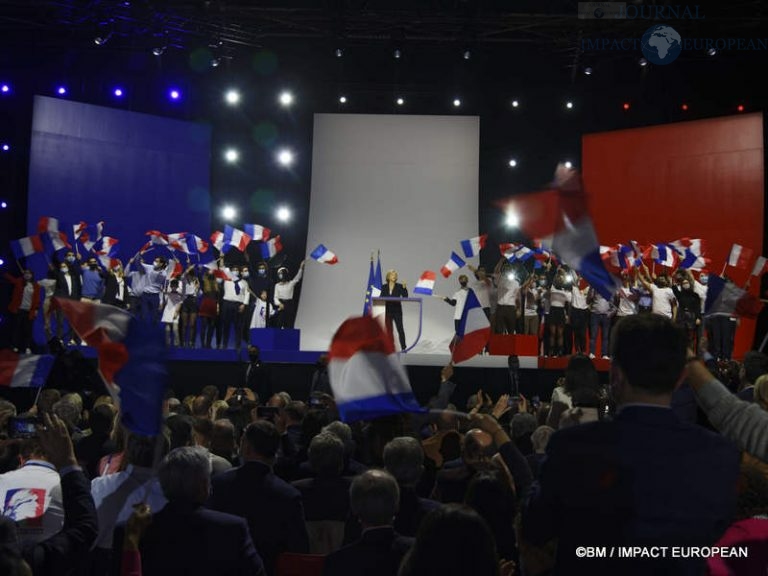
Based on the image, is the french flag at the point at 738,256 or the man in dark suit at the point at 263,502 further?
the french flag at the point at 738,256

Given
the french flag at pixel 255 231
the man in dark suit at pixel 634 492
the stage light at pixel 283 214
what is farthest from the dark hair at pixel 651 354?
the stage light at pixel 283 214

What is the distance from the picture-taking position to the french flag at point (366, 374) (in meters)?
4.23

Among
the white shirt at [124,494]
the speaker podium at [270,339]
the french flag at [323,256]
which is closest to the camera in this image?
the white shirt at [124,494]

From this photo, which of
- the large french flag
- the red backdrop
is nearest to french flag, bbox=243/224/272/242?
the red backdrop

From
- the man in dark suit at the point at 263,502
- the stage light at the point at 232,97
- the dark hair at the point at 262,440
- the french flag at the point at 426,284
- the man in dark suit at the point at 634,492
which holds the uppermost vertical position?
the stage light at the point at 232,97

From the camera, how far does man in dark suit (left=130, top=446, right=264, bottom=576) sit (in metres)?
3.00

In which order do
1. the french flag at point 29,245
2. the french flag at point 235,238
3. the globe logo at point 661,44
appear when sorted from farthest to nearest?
the french flag at point 235,238 → the globe logo at point 661,44 → the french flag at point 29,245

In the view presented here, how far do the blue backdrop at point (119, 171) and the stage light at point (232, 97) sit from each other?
1.01 m

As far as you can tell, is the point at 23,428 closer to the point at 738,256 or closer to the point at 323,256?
the point at 738,256

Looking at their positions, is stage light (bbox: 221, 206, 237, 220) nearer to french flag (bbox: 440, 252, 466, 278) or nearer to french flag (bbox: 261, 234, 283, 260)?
french flag (bbox: 261, 234, 283, 260)

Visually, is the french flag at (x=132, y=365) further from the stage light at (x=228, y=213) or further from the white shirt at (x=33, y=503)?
the stage light at (x=228, y=213)

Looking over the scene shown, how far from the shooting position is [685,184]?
18734 millimetres

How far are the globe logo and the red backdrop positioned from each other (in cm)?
166

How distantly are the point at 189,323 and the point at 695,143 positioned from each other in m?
11.0
